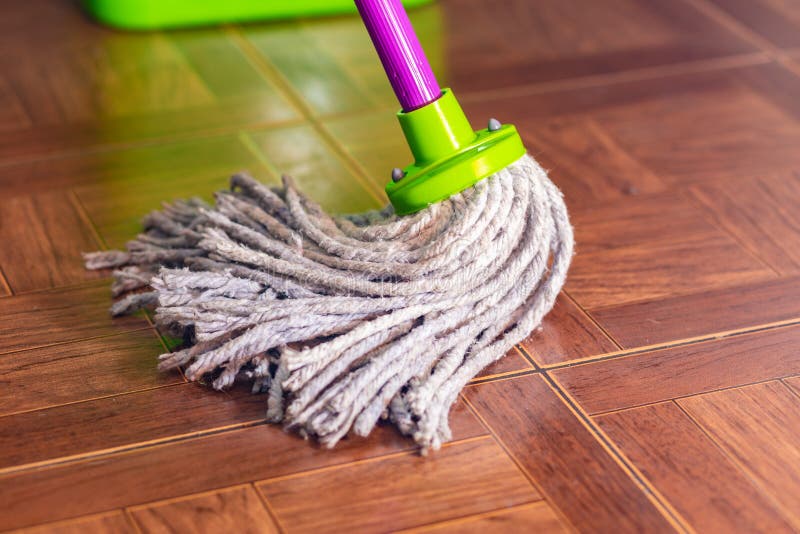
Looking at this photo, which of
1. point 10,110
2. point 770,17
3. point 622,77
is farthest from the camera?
point 770,17

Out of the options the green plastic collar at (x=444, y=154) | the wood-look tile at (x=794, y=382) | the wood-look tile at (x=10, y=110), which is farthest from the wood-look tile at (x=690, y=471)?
the wood-look tile at (x=10, y=110)

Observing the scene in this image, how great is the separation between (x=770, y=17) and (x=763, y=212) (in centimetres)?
66

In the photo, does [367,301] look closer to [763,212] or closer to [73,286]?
[73,286]

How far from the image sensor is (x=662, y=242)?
110 cm

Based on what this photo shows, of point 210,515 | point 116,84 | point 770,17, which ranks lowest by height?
point 770,17

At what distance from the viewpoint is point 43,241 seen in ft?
3.48

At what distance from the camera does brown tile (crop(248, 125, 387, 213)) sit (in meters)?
1.15

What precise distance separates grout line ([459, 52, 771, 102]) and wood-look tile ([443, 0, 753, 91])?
0.05 ft

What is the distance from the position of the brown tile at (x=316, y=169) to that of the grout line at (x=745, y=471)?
430mm

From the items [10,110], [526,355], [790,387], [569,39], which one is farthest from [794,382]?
[10,110]

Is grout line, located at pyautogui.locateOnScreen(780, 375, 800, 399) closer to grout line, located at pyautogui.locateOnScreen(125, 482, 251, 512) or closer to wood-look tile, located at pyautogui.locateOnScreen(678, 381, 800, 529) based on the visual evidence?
wood-look tile, located at pyautogui.locateOnScreen(678, 381, 800, 529)

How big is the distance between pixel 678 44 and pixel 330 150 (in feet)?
2.02

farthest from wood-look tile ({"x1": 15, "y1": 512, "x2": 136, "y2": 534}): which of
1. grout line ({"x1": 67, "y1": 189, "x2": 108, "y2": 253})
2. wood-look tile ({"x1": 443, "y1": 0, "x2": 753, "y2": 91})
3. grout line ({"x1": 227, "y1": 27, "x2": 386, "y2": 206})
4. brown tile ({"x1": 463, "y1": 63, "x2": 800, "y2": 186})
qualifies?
wood-look tile ({"x1": 443, "y1": 0, "x2": 753, "y2": 91})

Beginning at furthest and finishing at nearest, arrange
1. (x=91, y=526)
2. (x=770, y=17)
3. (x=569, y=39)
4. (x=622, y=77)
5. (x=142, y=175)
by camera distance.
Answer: (x=770, y=17)
(x=569, y=39)
(x=622, y=77)
(x=142, y=175)
(x=91, y=526)
